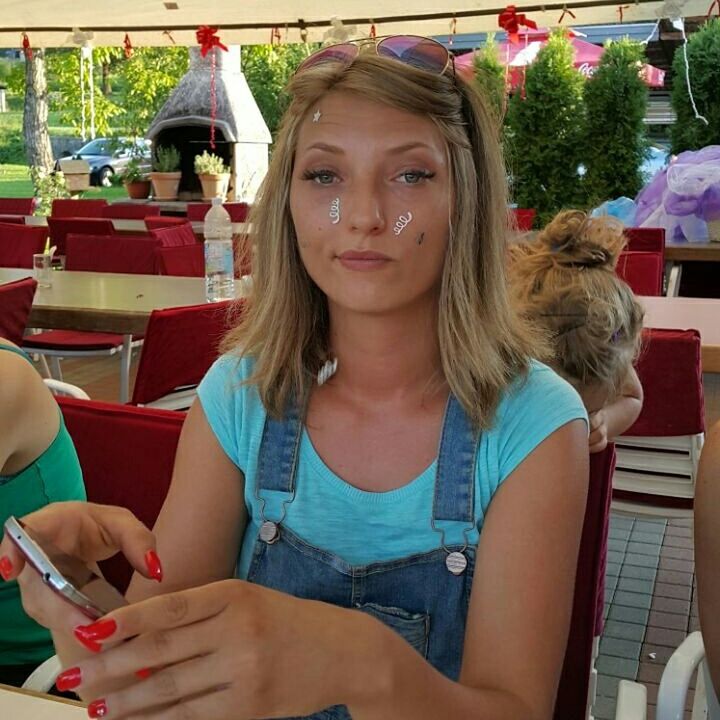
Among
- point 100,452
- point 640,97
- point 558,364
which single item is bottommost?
point 100,452

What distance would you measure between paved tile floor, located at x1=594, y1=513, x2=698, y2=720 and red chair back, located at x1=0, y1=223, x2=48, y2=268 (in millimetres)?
3682

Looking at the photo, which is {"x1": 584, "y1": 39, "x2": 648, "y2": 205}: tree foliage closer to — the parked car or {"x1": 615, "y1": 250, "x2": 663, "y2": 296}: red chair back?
{"x1": 615, "y1": 250, "x2": 663, "y2": 296}: red chair back

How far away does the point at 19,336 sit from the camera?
3.28 metres

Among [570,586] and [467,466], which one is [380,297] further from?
[570,586]

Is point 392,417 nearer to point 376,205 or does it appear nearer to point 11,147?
point 376,205

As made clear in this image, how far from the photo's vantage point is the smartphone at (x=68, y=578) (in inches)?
32.5

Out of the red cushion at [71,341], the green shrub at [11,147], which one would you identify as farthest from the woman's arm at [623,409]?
the green shrub at [11,147]

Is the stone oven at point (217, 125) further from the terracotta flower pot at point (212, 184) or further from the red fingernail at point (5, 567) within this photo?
the red fingernail at point (5, 567)

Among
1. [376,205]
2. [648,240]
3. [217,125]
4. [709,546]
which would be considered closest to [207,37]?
[648,240]

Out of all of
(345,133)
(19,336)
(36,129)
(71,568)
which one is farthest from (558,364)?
(36,129)

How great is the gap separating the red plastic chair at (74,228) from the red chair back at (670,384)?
14.9ft

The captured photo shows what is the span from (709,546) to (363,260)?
1.98ft

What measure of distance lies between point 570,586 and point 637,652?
74.5 inches

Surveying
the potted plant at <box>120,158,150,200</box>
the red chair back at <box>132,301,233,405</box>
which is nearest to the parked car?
the potted plant at <box>120,158,150,200</box>
